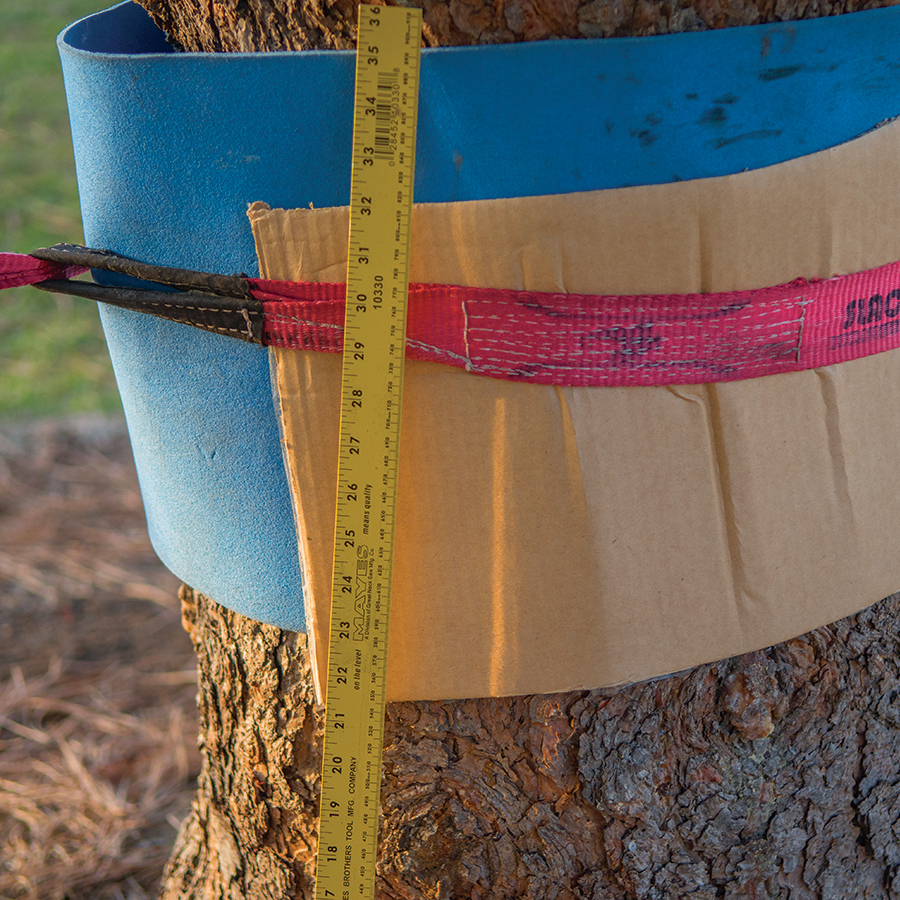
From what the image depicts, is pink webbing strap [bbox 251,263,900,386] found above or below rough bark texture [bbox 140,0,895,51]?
below

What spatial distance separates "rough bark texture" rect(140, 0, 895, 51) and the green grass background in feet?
8.65

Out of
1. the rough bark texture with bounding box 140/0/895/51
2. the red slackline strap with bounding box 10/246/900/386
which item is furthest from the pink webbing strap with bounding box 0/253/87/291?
the rough bark texture with bounding box 140/0/895/51

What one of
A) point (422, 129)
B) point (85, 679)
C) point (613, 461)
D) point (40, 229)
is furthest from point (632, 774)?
point (40, 229)

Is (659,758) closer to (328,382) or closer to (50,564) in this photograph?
(328,382)

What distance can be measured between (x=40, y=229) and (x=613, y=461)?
396cm

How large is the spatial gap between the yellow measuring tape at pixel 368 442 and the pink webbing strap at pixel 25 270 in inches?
14.2

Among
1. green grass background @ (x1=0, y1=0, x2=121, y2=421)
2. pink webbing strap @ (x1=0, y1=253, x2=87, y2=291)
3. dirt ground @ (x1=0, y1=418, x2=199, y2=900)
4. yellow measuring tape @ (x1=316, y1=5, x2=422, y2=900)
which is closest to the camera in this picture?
yellow measuring tape @ (x1=316, y1=5, x2=422, y2=900)

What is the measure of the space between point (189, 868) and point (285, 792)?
0.46 m

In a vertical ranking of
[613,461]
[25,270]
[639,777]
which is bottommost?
[639,777]

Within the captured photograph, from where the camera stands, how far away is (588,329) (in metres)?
0.87

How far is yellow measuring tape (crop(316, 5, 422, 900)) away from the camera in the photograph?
806 millimetres

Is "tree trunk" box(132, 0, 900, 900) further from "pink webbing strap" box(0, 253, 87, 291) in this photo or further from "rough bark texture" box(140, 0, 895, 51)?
"pink webbing strap" box(0, 253, 87, 291)

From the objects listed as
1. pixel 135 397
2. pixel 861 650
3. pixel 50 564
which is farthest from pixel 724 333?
pixel 50 564

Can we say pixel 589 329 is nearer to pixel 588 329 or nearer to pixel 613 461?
pixel 588 329
